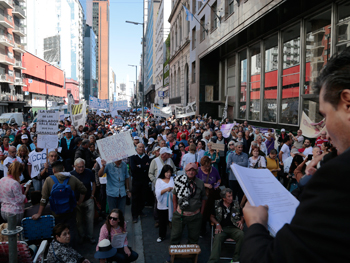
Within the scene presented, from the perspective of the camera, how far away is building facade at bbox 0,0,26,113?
161ft

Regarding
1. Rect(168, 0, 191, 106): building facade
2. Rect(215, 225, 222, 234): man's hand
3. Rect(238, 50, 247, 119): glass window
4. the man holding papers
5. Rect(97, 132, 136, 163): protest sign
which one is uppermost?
Rect(168, 0, 191, 106): building facade

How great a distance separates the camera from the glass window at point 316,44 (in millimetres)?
14047

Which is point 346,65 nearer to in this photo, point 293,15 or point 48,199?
point 48,199

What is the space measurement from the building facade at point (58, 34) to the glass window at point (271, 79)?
2586 inches

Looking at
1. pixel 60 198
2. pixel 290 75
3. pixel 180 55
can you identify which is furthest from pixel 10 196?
pixel 180 55

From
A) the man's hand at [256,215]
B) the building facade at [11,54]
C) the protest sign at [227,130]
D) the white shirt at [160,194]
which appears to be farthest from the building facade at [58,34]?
the man's hand at [256,215]

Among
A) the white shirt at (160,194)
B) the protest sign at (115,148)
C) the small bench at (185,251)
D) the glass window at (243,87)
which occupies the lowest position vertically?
the small bench at (185,251)

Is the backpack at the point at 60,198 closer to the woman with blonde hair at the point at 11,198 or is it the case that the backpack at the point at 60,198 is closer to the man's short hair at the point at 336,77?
the woman with blonde hair at the point at 11,198

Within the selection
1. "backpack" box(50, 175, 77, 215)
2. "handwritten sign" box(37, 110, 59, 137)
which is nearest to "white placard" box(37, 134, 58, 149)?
"handwritten sign" box(37, 110, 59, 137)

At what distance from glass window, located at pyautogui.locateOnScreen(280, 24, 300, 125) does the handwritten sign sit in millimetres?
12519

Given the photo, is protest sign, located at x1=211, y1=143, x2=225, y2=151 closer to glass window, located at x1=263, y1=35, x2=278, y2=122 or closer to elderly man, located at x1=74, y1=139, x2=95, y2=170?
elderly man, located at x1=74, y1=139, x2=95, y2=170

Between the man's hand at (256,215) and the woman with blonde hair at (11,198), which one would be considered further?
the woman with blonde hair at (11,198)

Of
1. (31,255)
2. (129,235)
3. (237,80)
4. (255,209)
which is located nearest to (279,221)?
(255,209)

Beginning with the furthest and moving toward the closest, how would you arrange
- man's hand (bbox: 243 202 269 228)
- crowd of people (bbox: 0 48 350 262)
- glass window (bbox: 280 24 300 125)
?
glass window (bbox: 280 24 300 125) → man's hand (bbox: 243 202 269 228) → crowd of people (bbox: 0 48 350 262)
